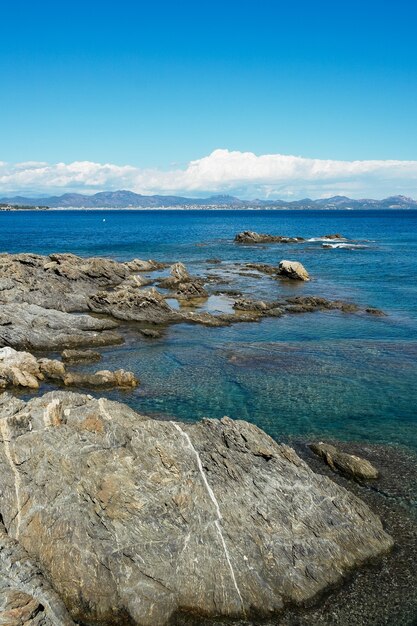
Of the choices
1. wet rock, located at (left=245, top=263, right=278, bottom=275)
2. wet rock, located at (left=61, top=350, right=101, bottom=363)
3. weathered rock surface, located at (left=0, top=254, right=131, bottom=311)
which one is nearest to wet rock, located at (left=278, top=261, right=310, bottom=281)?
wet rock, located at (left=245, top=263, right=278, bottom=275)

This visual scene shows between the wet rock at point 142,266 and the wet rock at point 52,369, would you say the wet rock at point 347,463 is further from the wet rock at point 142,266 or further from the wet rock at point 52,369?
the wet rock at point 142,266

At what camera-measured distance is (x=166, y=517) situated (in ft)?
56.1

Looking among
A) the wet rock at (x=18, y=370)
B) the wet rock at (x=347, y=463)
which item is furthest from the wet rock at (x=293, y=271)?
the wet rock at (x=347, y=463)

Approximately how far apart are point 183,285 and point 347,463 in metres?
43.2

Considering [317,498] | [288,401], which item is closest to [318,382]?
[288,401]

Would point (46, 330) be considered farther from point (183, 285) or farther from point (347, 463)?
Answer: point (347, 463)

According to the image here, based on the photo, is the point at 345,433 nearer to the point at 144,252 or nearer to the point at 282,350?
the point at 282,350

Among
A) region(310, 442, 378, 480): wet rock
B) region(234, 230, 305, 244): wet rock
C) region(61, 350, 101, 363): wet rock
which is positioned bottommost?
region(61, 350, 101, 363): wet rock

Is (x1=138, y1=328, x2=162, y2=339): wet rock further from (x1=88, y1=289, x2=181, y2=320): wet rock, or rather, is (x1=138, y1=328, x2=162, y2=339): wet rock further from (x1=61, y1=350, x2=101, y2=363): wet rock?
(x1=61, y1=350, x2=101, y2=363): wet rock

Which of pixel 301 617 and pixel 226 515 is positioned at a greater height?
pixel 226 515

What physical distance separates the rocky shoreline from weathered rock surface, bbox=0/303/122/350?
20935 millimetres

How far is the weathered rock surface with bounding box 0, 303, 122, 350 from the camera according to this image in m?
41.9

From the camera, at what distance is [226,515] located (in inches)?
684

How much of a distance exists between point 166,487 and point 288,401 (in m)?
14.4
